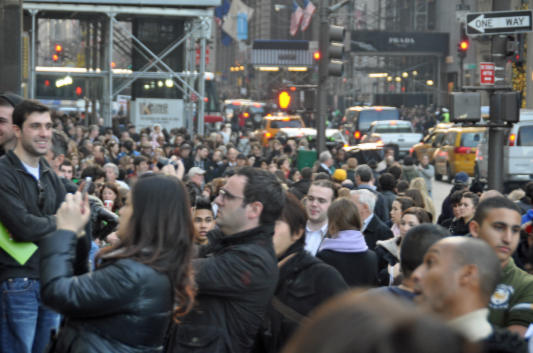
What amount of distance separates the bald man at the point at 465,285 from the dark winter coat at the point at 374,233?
483cm

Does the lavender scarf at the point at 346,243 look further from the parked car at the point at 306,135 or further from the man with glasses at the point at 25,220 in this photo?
the parked car at the point at 306,135

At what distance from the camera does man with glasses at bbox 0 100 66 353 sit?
150 inches

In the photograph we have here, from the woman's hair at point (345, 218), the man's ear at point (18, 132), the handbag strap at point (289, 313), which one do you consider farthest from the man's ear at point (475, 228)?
the man's ear at point (18, 132)

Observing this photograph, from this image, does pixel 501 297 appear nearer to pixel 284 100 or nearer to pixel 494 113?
pixel 494 113

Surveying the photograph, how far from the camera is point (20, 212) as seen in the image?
380 centimetres

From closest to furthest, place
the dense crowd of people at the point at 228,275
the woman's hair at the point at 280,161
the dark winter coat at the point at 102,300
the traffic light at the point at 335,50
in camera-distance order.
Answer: the dense crowd of people at the point at 228,275
the dark winter coat at the point at 102,300
the woman's hair at the point at 280,161
the traffic light at the point at 335,50

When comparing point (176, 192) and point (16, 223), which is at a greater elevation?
point (176, 192)

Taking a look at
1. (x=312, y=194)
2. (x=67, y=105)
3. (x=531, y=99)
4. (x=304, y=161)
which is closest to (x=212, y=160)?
(x=304, y=161)

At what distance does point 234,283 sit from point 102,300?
750mm

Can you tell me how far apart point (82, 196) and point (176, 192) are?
0.41 meters

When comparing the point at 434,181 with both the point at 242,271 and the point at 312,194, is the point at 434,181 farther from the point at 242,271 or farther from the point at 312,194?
the point at 242,271

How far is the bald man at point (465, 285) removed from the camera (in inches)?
92.4

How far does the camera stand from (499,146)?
31.4 ft

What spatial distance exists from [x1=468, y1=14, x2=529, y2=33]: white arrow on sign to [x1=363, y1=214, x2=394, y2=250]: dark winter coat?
11.2ft
